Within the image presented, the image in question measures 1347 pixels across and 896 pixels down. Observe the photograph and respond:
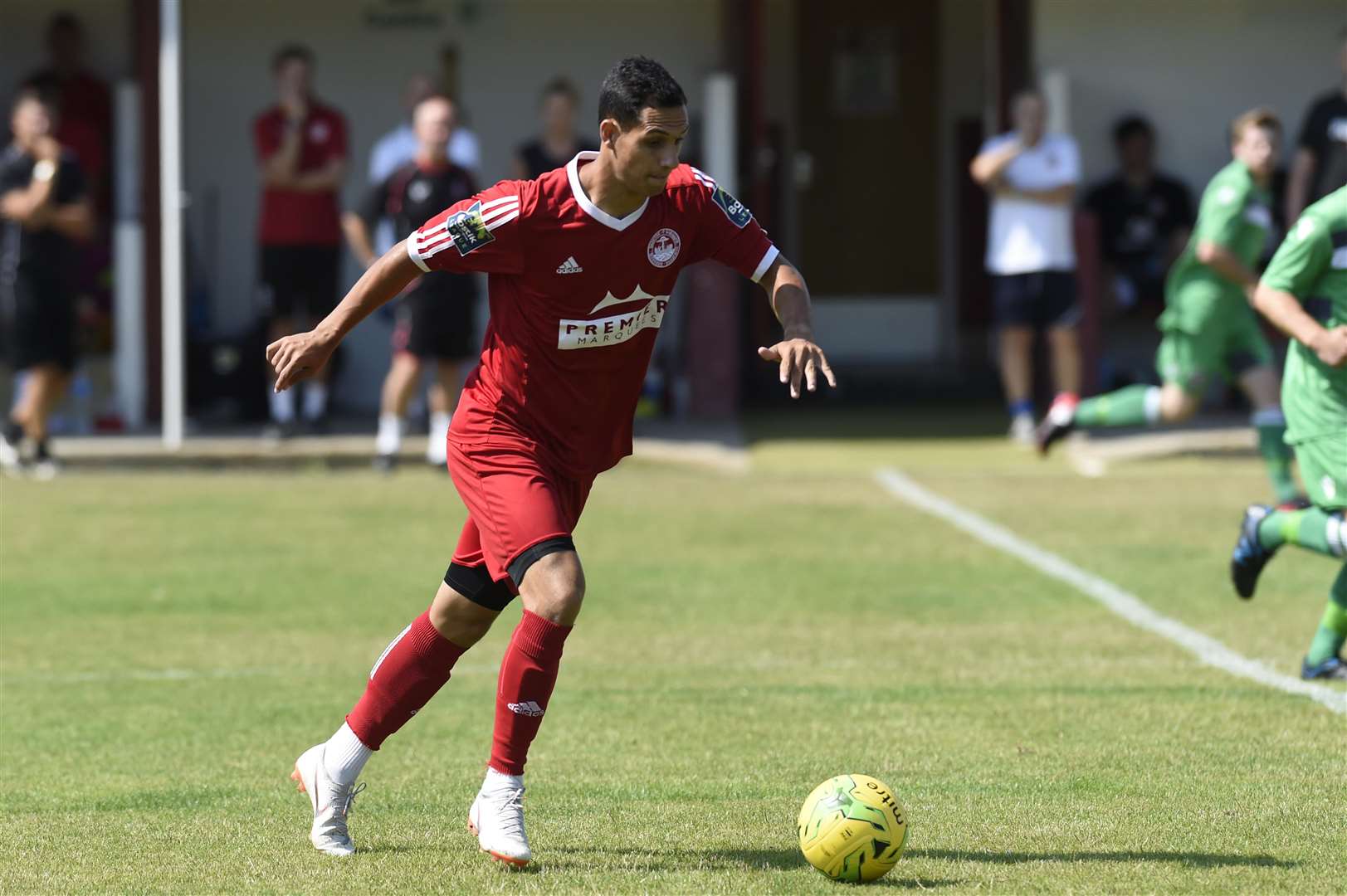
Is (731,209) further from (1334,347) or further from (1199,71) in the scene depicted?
(1199,71)

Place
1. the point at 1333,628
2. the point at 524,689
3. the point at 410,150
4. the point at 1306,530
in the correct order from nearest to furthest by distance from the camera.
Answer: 1. the point at 524,689
2. the point at 1306,530
3. the point at 1333,628
4. the point at 410,150

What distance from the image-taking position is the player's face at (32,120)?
1338 centimetres

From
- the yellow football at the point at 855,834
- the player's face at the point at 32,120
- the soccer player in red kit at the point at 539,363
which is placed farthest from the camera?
the player's face at the point at 32,120

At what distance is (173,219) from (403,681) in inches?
373

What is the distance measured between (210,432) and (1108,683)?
953 centimetres

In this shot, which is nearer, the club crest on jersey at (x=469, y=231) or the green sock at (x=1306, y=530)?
the club crest on jersey at (x=469, y=231)

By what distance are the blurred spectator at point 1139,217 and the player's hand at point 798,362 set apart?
38.7 ft

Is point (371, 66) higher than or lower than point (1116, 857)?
higher

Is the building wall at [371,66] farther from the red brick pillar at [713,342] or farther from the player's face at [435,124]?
the player's face at [435,124]

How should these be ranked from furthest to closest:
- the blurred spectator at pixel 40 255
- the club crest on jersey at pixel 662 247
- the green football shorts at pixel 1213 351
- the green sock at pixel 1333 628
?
the blurred spectator at pixel 40 255 < the green football shorts at pixel 1213 351 < the green sock at pixel 1333 628 < the club crest on jersey at pixel 662 247

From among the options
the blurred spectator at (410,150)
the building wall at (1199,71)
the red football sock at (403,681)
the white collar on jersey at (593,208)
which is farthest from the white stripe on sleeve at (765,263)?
the building wall at (1199,71)

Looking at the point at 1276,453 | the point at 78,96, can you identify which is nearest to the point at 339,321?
the point at 1276,453

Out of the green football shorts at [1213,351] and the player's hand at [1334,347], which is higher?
the player's hand at [1334,347]

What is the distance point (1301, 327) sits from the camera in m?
6.95
